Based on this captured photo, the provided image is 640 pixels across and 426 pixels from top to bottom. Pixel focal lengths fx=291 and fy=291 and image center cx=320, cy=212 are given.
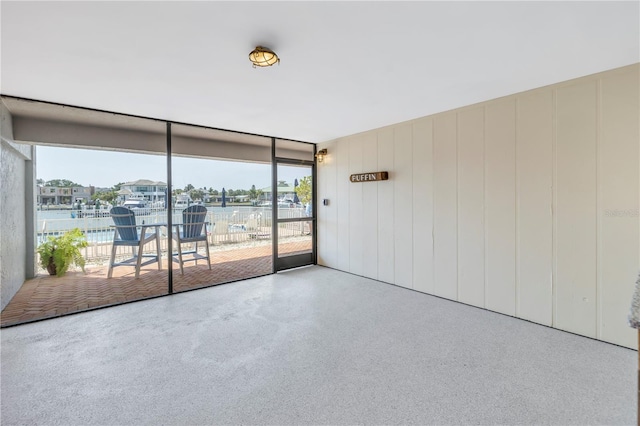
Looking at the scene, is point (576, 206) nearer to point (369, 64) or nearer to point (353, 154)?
point (369, 64)

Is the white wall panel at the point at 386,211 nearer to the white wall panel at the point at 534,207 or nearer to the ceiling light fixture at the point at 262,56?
the white wall panel at the point at 534,207

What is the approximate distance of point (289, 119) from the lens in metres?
4.20

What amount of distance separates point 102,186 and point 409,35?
18.1 ft

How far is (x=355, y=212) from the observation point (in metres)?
5.19

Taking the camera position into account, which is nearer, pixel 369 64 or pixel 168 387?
pixel 168 387

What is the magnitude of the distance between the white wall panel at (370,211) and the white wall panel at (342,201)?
409 millimetres

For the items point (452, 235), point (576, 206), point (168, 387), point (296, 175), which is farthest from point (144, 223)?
point (576, 206)

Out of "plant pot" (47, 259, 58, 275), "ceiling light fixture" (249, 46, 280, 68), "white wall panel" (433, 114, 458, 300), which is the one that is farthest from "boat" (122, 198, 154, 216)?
"white wall panel" (433, 114, 458, 300)

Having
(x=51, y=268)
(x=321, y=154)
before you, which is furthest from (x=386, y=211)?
(x=51, y=268)

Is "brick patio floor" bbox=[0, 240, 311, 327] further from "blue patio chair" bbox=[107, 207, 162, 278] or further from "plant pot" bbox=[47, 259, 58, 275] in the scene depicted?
"blue patio chair" bbox=[107, 207, 162, 278]

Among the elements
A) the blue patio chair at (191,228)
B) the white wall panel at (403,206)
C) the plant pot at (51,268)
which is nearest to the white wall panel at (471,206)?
the white wall panel at (403,206)

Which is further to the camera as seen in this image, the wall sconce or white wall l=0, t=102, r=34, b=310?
the wall sconce

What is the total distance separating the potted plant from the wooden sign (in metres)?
5.10

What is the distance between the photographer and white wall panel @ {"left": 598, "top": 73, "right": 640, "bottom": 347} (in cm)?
257
